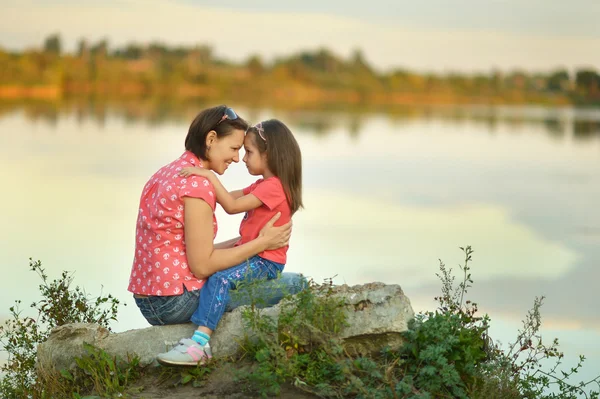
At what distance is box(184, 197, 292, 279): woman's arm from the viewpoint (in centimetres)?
626

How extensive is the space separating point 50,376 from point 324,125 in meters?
37.5

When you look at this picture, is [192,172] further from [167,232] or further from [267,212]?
[267,212]

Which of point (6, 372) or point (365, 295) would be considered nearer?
point (365, 295)

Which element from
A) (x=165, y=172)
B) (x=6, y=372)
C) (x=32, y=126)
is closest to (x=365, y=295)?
(x=165, y=172)

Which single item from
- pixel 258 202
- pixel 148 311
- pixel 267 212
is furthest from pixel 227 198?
pixel 148 311

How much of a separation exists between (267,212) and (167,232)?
81 cm

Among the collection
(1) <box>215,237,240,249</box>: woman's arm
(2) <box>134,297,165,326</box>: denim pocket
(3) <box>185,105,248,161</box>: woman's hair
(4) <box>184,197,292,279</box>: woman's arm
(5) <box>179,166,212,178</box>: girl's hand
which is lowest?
(2) <box>134,297,165,326</box>: denim pocket

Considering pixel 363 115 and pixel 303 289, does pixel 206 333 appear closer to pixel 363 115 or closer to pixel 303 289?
pixel 303 289

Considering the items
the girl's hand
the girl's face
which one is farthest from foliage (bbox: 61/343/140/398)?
the girl's face

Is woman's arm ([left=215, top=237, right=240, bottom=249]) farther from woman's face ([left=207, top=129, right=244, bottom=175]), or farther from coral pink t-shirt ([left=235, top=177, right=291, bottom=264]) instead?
woman's face ([left=207, top=129, right=244, bottom=175])

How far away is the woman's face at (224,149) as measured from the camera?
21.3ft

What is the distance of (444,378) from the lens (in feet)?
19.4

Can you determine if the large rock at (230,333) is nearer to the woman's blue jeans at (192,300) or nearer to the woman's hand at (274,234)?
the woman's blue jeans at (192,300)

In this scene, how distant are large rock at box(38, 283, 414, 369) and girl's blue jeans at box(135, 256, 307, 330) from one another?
0.08m
